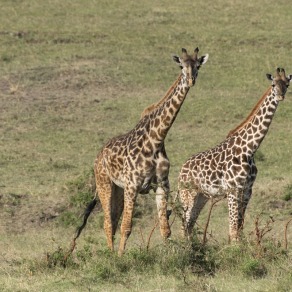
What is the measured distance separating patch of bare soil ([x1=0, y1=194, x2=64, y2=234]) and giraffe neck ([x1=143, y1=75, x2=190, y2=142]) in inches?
186

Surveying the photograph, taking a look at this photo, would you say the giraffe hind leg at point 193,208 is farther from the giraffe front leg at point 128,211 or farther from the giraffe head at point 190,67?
the giraffe head at point 190,67

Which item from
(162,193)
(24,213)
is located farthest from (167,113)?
(24,213)

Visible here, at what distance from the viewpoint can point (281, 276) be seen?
1309 centimetres

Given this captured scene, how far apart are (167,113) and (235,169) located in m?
1.60

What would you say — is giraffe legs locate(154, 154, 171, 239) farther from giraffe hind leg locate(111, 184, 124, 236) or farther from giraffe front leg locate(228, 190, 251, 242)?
giraffe front leg locate(228, 190, 251, 242)

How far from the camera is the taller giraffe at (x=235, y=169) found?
16.1m

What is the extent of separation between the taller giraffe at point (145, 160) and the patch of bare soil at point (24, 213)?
3718 mm

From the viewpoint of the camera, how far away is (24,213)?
19.9 metres

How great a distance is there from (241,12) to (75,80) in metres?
9.30

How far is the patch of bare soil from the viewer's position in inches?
765

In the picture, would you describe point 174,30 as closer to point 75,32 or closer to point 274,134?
point 75,32

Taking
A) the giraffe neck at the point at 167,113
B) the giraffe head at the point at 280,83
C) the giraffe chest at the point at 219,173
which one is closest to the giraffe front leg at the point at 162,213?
the giraffe neck at the point at 167,113

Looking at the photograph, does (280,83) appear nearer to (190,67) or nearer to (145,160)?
(190,67)

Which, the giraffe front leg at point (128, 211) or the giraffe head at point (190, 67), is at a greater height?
the giraffe head at point (190, 67)
